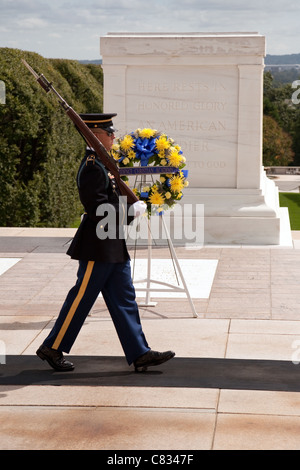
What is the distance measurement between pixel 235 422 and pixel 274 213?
18.1ft

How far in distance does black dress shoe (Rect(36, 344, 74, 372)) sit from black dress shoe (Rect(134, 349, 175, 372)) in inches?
16.1

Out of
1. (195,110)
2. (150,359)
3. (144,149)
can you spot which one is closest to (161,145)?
(144,149)

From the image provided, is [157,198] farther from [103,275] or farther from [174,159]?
[103,275]

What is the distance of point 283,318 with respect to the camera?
607 centimetres

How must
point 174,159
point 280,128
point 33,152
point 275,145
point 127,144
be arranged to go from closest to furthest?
1. point 174,159
2. point 127,144
3. point 33,152
4. point 275,145
5. point 280,128

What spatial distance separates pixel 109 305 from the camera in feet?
15.6

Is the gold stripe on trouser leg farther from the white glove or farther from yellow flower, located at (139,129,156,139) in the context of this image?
yellow flower, located at (139,129,156,139)

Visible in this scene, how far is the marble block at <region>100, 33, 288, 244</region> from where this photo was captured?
30.6ft

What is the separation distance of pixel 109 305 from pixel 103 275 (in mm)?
175

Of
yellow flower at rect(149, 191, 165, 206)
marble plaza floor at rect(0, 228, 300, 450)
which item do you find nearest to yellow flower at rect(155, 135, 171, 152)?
yellow flower at rect(149, 191, 165, 206)

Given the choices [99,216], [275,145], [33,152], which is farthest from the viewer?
[275,145]

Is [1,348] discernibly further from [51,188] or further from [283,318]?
[51,188]
